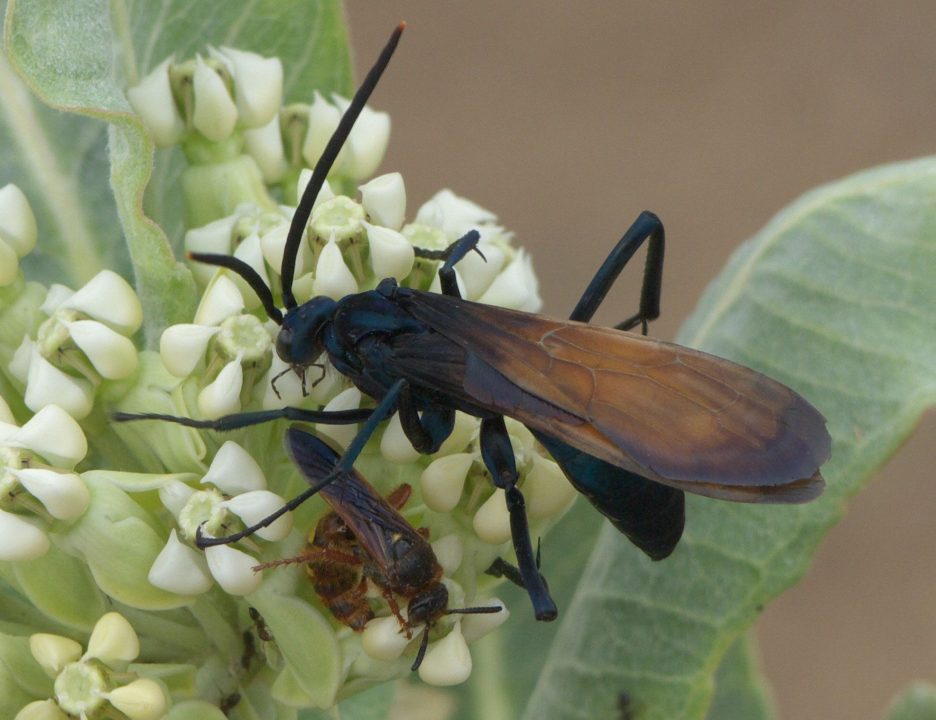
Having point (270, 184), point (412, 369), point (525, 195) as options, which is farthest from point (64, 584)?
point (525, 195)

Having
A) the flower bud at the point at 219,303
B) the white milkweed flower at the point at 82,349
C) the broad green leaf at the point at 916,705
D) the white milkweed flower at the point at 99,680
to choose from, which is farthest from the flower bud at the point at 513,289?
the broad green leaf at the point at 916,705

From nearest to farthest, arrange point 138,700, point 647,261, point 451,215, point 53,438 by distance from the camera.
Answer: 1. point 138,700
2. point 53,438
3. point 451,215
4. point 647,261

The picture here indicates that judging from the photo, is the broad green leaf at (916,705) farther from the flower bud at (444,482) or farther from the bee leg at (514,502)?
the flower bud at (444,482)

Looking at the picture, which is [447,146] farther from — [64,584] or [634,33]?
[64,584]

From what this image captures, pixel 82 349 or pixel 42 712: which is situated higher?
→ pixel 82 349

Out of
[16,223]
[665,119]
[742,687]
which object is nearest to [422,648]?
[16,223]

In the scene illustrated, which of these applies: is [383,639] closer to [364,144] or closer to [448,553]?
[448,553]

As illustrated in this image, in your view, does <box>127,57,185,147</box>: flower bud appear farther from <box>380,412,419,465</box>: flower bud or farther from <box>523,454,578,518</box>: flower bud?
<box>523,454,578,518</box>: flower bud

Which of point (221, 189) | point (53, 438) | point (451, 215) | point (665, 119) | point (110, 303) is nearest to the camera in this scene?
point (53, 438)
